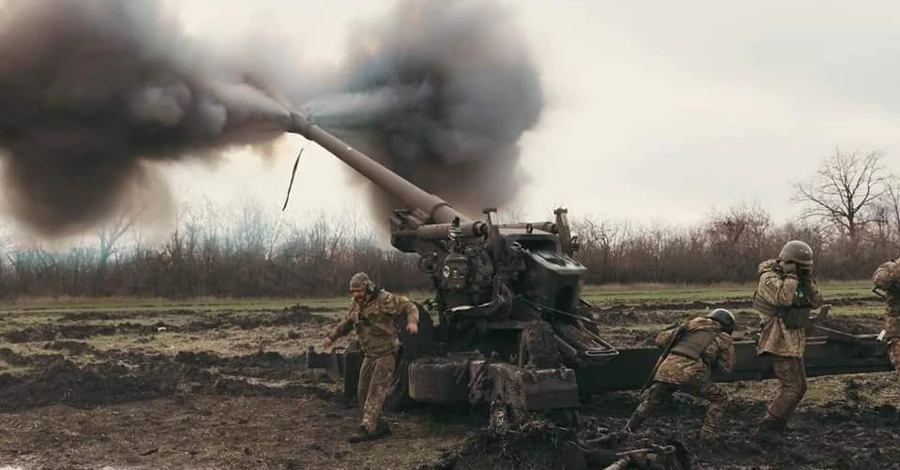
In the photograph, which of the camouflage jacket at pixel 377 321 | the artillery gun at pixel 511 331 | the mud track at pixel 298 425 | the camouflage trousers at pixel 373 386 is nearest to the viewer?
the mud track at pixel 298 425

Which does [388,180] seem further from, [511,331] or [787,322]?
[787,322]

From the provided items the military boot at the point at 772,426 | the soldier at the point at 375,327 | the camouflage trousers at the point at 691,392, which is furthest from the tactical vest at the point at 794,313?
the soldier at the point at 375,327

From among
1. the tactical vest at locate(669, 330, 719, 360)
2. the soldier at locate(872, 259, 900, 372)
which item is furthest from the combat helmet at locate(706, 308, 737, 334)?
the soldier at locate(872, 259, 900, 372)

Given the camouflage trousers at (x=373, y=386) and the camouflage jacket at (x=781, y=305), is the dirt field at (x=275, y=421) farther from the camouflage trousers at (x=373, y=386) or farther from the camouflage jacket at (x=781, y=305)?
the camouflage jacket at (x=781, y=305)

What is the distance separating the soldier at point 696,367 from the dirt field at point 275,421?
0.23 m

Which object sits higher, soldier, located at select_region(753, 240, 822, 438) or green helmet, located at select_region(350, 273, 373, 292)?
green helmet, located at select_region(350, 273, 373, 292)

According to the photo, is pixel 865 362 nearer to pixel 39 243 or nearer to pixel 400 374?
pixel 400 374

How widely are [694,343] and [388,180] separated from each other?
4.85m

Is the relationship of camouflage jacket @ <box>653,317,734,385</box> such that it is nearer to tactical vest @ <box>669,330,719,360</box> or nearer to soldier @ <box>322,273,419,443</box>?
tactical vest @ <box>669,330,719,360</box>

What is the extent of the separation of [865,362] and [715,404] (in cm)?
231

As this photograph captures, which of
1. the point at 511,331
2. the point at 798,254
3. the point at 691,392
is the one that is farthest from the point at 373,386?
the point at 798,254

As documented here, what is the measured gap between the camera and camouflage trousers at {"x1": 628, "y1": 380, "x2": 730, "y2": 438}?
7023mm

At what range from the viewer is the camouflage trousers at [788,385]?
757 cm

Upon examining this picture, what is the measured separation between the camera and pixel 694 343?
7141mm
